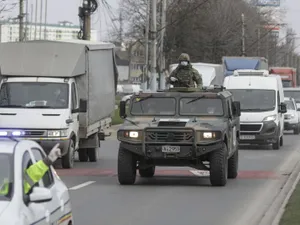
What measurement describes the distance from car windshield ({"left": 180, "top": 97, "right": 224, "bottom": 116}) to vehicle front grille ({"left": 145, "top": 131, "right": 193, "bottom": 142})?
3.57 ft

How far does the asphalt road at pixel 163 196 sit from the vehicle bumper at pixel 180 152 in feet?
2.13

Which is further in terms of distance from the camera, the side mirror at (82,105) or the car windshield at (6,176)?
the side mirror at (82,105)

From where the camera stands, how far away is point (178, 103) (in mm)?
17828

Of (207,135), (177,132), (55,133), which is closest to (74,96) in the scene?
(55,133)

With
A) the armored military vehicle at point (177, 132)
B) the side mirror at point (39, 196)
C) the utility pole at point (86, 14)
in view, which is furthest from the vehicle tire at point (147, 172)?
the utility pole at point (86, 14)

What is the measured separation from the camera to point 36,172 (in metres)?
7.05

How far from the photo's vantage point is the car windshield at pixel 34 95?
2067cm

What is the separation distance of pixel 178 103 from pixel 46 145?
4.04 m

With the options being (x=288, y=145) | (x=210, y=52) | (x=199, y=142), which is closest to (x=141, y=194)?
(x=199, y=142)

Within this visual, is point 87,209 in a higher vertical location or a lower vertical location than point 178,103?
lower

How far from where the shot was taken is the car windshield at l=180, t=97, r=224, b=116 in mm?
17719

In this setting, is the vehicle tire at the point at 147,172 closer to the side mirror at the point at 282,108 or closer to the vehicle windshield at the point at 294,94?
the side mirror at the point at 282,108

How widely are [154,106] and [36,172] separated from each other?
35.6 feet

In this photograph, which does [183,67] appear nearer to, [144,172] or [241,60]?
[144,172]
